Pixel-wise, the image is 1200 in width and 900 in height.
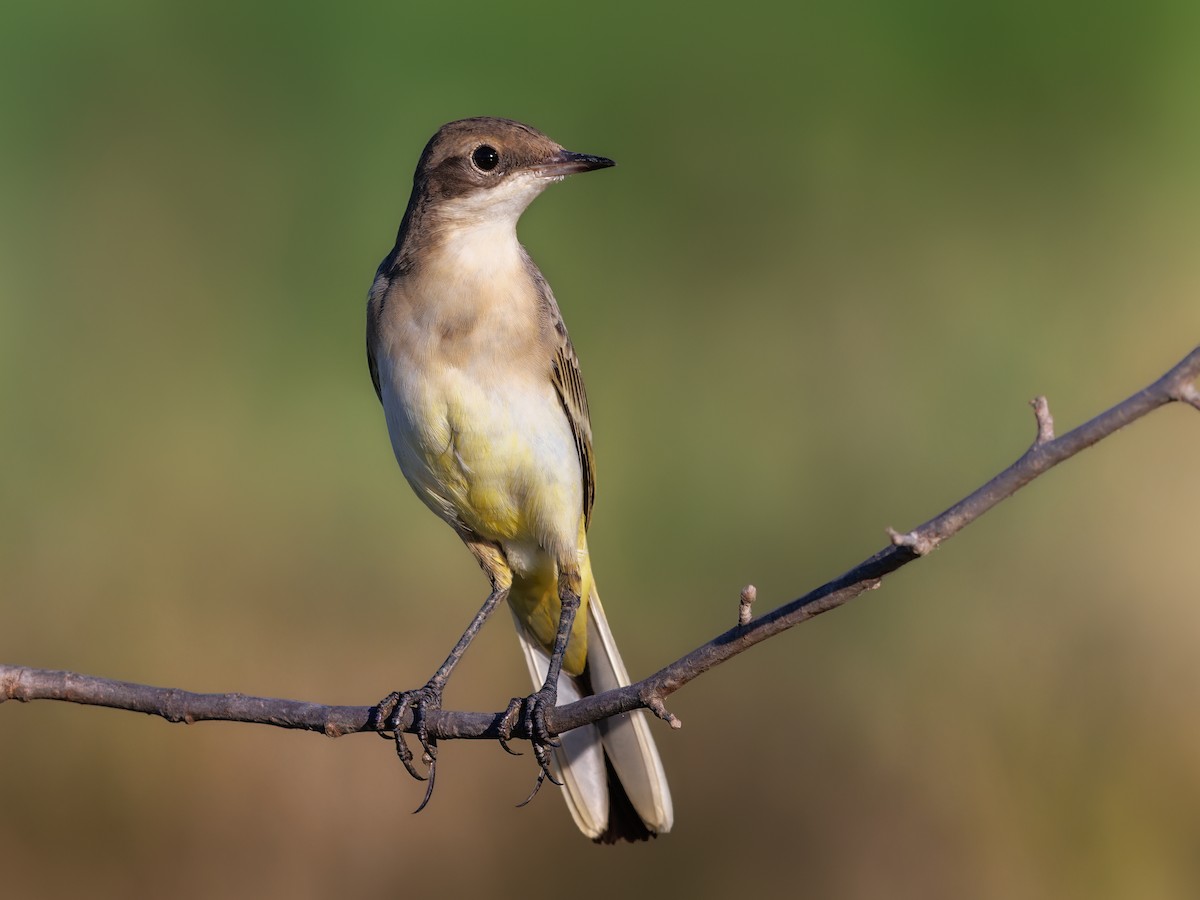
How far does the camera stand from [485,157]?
401cm

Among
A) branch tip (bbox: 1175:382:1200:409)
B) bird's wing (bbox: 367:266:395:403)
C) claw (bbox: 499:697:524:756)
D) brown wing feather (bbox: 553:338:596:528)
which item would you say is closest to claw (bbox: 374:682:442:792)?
claw (bbox: 499:697:524:756)

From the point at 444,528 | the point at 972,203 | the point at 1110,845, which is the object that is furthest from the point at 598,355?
the point at 1110,845

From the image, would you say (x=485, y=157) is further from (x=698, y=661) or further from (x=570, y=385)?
(x=698, y=661)

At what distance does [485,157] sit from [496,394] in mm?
702

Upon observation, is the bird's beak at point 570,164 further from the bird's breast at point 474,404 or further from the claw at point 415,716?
the claw at point 415,716

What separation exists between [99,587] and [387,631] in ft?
4.37

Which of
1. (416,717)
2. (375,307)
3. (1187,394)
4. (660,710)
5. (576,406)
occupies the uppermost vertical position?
(375,307)

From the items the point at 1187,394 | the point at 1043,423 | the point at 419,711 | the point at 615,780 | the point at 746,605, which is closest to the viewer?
the point at 1187,394

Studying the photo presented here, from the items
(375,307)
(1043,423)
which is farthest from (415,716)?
(1043,423)

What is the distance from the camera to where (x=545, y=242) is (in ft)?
22.0

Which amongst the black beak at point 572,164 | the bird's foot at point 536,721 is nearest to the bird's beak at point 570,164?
the black beak at point 572,164

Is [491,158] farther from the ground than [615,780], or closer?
farther from the ground

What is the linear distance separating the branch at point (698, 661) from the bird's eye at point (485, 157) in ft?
5.23

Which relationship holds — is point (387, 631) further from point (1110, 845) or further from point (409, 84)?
point (1110, 845)
